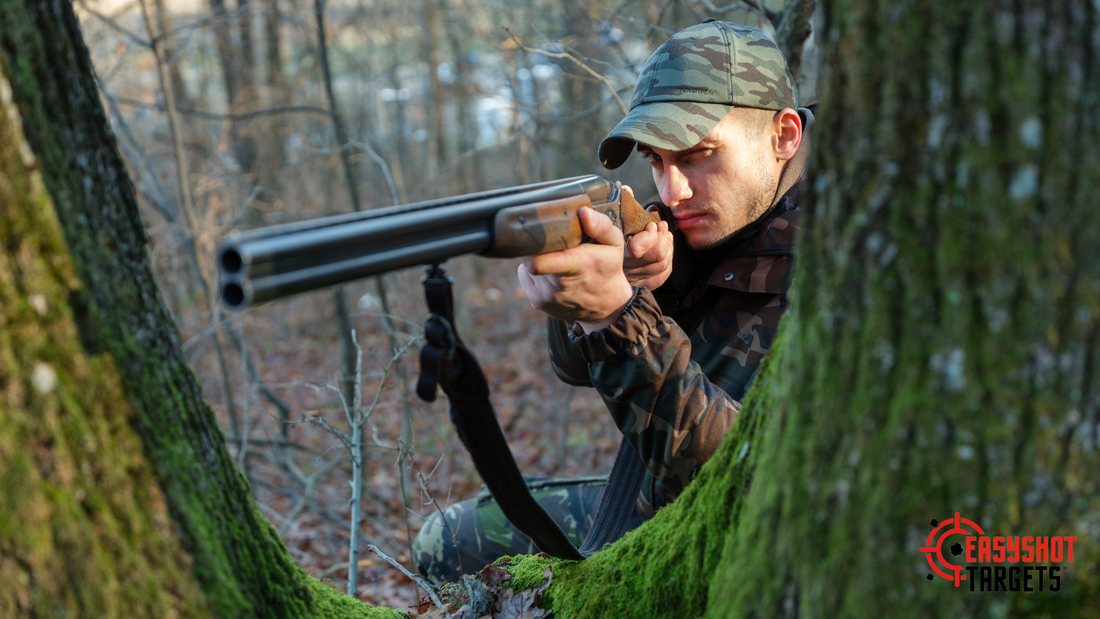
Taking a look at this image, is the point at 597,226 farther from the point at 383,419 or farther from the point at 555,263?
the point at 383,419

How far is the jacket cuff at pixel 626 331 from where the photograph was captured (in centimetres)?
261

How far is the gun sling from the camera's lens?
1.82 meters

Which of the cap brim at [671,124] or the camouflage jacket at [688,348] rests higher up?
the cap brim at [671,124]

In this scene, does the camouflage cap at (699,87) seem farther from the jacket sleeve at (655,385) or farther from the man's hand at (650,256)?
the jacket sleeve at (655,385)

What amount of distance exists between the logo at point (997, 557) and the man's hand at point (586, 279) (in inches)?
59.2

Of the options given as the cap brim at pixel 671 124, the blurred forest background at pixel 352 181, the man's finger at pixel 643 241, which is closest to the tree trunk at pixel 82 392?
the blurred forest background at pixel 352 181

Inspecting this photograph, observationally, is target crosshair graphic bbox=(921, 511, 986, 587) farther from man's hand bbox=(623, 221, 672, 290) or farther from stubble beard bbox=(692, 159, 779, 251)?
stubble beard bbox=(692, 159, 779, 251)

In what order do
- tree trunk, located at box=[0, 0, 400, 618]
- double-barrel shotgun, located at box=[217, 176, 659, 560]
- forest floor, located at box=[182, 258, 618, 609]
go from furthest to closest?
forest floor, located at box=[182, 258, 618, 609] < double-barrel shotgun, located at box=[217, 176, 659, 560] < tree trunk, located at box=[0, 0, 400, 618]

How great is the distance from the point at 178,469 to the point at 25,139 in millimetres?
671

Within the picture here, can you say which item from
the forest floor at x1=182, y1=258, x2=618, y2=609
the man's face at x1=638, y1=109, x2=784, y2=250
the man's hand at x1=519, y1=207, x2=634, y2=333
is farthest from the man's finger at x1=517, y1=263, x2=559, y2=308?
the man's face at x1=638, y1=109, x2=784, y2=250

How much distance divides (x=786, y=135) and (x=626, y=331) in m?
1.56

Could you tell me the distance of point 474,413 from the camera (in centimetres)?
201

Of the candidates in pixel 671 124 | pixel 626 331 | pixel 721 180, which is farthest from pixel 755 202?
pixel 626 331

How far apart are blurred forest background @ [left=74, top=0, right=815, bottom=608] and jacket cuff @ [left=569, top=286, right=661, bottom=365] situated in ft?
3.76
